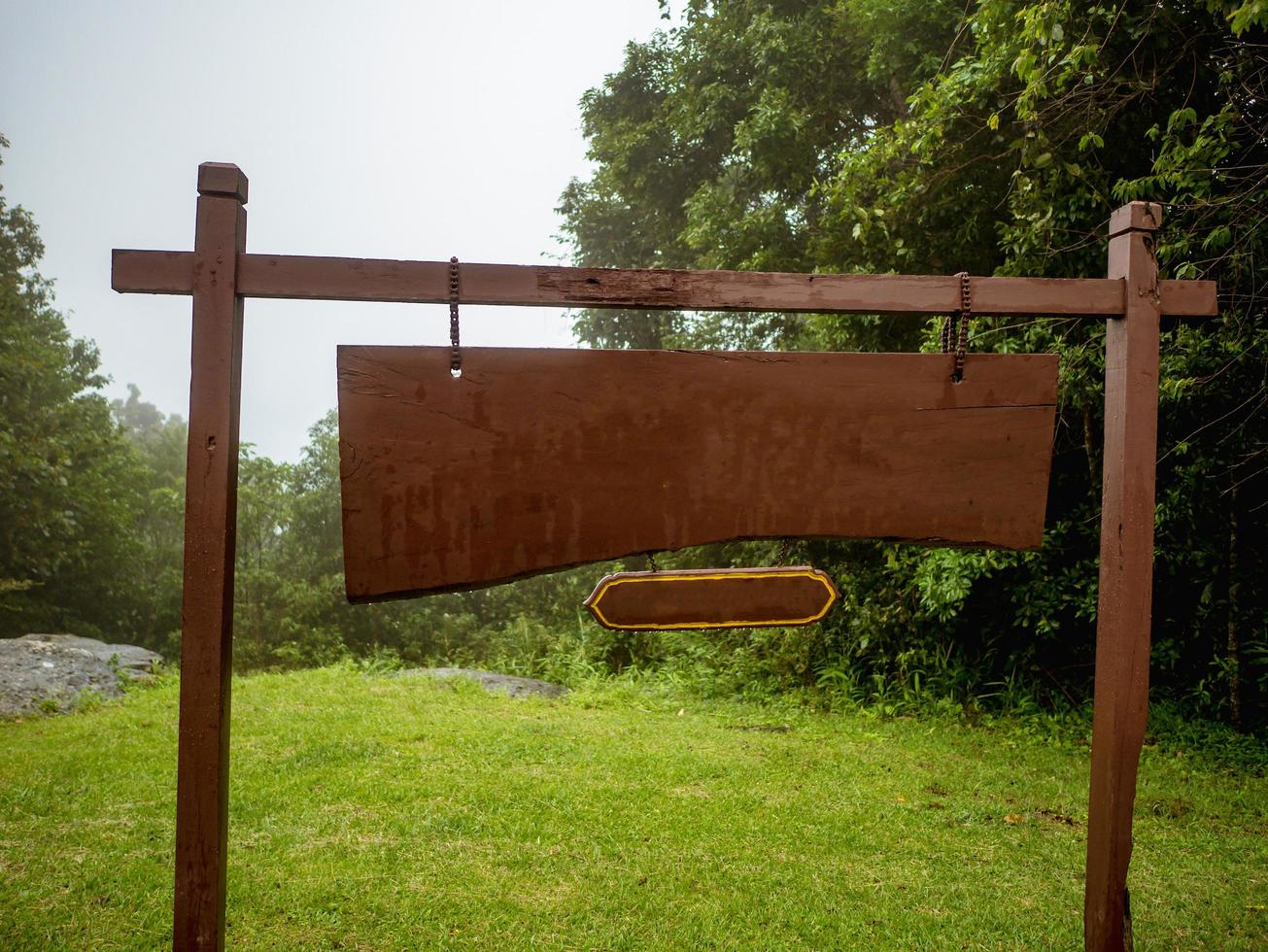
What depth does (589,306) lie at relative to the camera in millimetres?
2102

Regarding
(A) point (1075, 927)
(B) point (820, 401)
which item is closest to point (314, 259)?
(B) point (820, 401)

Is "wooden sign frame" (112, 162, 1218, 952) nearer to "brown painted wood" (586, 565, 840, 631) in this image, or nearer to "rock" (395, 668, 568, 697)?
"brown painted wood" (586, 565, 840, 631)

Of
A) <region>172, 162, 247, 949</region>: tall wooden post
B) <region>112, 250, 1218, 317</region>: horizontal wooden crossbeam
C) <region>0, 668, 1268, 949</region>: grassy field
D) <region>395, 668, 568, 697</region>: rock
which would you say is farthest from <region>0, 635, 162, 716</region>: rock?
<region>112, 250, 1218, 317</region>: horizontal wooden crossbeam

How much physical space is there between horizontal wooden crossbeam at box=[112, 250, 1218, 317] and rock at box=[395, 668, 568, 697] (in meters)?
5.33

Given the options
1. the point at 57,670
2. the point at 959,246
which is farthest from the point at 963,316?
the point at 57,670

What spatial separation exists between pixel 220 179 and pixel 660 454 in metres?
1.21

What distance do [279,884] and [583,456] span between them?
7.65 feet

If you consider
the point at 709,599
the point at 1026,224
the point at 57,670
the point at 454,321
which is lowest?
the point at 57,670

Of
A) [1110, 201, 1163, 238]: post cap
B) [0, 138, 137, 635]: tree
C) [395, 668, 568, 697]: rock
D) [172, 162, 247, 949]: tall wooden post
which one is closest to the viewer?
[172, 162, 247, 949]: tall wooden post

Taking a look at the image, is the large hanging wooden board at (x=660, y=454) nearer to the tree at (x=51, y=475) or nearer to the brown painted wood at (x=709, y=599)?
the brown painted wood at (x=709, y=599)

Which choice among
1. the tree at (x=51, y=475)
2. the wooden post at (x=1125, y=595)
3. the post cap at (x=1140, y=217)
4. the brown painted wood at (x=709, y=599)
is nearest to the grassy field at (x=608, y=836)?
the wooden post at (x=1125, y=595)

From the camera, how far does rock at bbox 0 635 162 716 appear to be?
20.4ft

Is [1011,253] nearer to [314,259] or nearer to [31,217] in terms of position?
[314,259]

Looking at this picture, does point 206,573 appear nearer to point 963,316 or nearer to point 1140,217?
point 963,316
